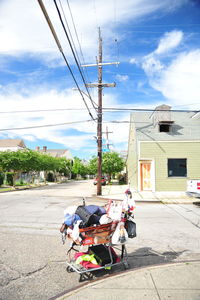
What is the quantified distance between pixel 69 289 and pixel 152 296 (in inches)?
48.0

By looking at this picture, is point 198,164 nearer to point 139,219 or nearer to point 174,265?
point 139,219

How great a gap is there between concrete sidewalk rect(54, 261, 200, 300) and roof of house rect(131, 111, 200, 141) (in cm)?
Result: 1528

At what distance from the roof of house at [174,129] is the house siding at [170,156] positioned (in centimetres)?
45

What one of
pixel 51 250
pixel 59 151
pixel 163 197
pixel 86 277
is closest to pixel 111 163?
pixel 163 197

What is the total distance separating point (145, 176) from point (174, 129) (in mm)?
4680

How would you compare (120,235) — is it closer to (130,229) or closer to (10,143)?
(130,229)

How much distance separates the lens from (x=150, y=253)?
499cm

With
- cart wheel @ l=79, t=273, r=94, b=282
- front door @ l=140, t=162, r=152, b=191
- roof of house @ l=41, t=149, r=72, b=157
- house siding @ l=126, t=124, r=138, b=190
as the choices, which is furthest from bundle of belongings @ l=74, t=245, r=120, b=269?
roof of house @ l=41, t=149, r=72, b=157

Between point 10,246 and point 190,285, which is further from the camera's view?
point 10,246

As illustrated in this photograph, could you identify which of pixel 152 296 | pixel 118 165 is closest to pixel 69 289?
pixel 152 296

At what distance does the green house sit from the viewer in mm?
18047

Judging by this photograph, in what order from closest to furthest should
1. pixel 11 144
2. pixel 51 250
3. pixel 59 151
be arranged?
pixel 51 250
pixel 11 144
pixel 59 151

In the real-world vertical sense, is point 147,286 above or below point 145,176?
below

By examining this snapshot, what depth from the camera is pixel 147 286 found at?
337cm
